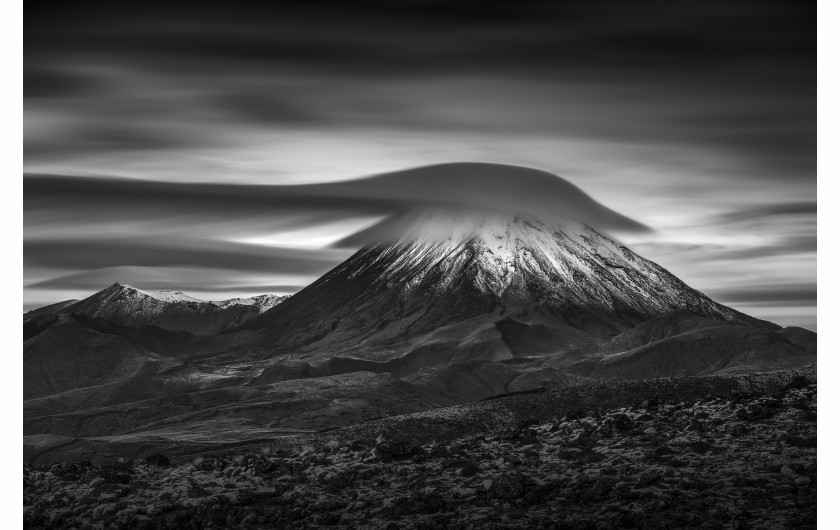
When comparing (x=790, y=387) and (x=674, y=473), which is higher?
(x=790, y=387)

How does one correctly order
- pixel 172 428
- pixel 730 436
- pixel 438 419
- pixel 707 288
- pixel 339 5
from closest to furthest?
pixel 730 436, pixel 339 5, pixel 707 288, pixel 438 419, pixel 172 428

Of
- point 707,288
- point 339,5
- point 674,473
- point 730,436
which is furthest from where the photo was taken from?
point 707,288

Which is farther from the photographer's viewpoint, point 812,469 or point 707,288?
point 707,288

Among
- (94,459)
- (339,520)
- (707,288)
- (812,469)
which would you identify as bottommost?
(94,459)

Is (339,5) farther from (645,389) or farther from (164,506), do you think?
(645,389)

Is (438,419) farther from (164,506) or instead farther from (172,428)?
(172,428)

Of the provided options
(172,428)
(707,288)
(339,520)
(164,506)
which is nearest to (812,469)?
(339,520)

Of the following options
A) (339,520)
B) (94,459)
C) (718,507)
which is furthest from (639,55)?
(94,459)
